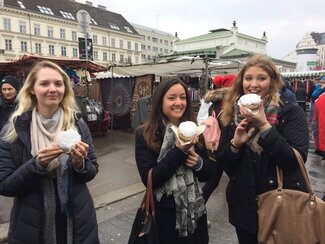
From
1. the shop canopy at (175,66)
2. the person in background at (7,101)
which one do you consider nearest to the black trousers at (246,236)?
the person in background at (7,101)

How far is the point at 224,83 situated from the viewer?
573 centimetres

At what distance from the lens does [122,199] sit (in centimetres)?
479

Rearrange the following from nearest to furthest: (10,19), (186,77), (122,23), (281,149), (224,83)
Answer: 1. (281,149)
2. (224,83)
3. (186,77)
4. (10,19)
5. (122,23)

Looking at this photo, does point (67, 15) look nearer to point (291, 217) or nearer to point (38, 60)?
point (38, 60)

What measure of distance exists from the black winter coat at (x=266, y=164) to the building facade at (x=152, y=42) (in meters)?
83.9

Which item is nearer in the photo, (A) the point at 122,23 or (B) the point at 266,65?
(B) the point at 266,65

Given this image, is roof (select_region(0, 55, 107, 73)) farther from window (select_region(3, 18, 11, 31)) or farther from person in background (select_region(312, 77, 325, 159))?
window (select_region(3, 18, 11, 31))

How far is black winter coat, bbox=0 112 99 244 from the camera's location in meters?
1.81

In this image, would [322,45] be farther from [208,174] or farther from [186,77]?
[208,174]

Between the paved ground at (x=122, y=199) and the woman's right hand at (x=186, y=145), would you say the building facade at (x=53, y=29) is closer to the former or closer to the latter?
the paved ground at (x=122, y=199)

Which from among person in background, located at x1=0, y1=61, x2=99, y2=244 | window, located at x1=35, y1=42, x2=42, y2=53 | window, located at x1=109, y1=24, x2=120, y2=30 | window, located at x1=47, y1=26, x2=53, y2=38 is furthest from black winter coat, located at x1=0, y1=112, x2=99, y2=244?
window, located at x1=109, y1=24, x2=120, y2=30

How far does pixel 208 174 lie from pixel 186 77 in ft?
35.0

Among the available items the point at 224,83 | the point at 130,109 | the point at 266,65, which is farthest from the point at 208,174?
the point at 130,109

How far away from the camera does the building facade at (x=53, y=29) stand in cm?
5172
